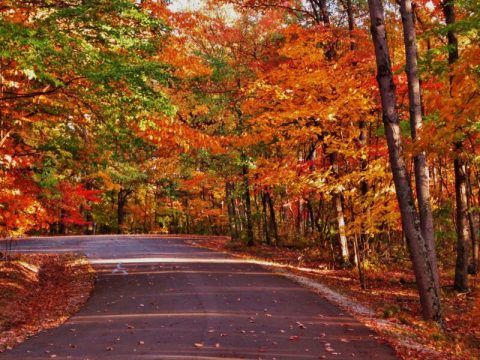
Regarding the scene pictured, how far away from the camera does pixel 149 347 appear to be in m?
7.74

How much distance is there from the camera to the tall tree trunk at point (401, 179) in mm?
9984

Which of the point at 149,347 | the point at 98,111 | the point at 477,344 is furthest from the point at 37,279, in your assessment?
the point at 477,344

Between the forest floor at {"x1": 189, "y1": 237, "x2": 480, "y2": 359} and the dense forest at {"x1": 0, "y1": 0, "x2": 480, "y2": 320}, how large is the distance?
0.65 m

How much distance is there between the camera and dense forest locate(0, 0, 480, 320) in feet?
32.4

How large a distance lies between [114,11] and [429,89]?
39.1 feet

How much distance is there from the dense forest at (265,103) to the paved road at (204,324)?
278 centimetres

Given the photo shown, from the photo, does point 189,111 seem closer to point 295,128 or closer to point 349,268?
point 295,128

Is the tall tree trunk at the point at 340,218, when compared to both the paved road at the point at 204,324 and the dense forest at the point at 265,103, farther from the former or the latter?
the paved road at the point at 204,324

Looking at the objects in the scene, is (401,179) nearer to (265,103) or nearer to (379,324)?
(379,324)

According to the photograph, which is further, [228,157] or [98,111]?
[228,157]

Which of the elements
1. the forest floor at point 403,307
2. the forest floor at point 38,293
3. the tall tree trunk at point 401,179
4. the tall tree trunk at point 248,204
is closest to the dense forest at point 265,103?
the tall tree trunk at point 401,179

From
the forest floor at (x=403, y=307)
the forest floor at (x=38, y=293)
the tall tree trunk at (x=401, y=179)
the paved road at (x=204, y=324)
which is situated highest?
the tall tree trunk at (x=401, y=179)

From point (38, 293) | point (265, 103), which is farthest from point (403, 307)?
point (38, 293)

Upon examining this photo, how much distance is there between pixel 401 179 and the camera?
33.1ft
